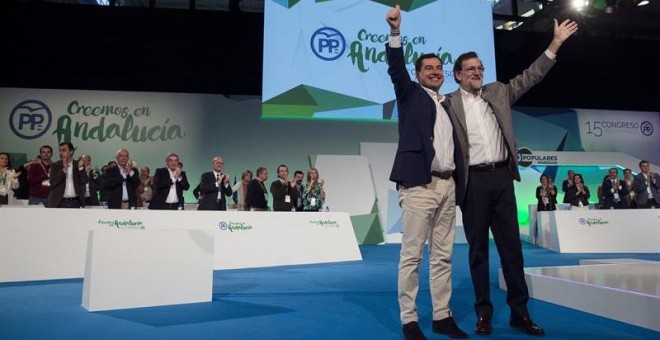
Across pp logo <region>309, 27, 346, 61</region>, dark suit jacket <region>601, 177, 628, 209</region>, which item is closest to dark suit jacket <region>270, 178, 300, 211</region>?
pp logo <region>309, 27, 346, 61</region>

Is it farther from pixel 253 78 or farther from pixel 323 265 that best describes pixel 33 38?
pixel 323 265

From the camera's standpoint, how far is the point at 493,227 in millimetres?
2398

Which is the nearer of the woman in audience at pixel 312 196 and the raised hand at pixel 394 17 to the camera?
the raised hand at pixel 394 17

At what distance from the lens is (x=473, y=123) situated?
2.41m

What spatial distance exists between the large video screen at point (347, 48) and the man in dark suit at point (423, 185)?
4.74m

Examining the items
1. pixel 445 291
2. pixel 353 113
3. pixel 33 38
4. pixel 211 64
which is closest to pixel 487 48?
Answer: pixel 353 113

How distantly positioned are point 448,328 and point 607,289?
3.43 feet

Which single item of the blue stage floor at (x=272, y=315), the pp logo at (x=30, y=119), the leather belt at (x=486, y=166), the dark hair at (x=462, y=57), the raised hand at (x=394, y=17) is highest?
the pp logo at (x=30, y=119)

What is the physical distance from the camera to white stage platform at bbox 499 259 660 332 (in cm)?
231

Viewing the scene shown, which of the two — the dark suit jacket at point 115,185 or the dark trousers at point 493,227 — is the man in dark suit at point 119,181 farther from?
the dark trousers at point 493,227

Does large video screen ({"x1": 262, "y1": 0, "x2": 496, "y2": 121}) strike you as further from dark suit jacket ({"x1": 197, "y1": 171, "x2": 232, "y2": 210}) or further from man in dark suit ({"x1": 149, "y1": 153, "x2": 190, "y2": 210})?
man in dark suit ({"x1": 149, "y1": 153, "x2": 190, "y2": 210})

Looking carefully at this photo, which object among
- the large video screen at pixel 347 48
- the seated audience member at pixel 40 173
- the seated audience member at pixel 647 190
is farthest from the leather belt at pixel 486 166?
the seated audience member at pixel 647 190

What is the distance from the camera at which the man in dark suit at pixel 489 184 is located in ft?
7.64

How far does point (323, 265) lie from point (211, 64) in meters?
5.47
